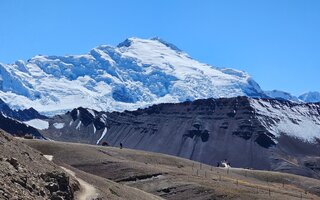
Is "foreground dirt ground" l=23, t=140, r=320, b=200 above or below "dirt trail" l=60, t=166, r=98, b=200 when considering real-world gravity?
above

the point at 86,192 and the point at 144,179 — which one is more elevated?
the point at 144,179

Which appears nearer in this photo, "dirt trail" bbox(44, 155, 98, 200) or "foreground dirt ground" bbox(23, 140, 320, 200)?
"dirt trail" bbox(44, 155, 98, 200)

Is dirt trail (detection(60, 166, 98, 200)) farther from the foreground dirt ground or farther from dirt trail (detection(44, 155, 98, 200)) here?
the foreground dirt ground

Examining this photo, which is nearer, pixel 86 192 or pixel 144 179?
pixel 86 192

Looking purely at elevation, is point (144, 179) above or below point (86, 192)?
above

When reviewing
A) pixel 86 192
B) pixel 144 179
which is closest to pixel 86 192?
pixel 86 192

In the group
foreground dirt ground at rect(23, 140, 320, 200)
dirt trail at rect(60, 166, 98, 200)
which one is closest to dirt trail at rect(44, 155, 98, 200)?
dirt trail at rect(60, 166, 98, 200)

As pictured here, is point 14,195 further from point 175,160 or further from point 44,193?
point 175,160

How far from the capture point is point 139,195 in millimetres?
66438

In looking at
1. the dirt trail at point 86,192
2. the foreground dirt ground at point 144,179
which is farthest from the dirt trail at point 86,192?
the foreground dirt ground at point 144,179

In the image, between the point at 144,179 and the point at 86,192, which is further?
the point at 144,179

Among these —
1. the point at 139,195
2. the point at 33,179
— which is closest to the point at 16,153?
the point at 33,179

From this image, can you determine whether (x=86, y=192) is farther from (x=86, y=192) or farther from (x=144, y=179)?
(x=144, y=179)

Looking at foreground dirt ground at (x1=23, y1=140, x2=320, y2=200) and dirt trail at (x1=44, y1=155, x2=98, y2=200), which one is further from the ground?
foreground dirt ground at (x1=23, y1=140, x2=320, y2=200)
